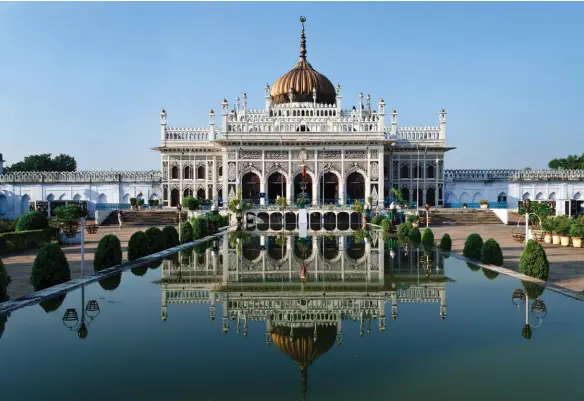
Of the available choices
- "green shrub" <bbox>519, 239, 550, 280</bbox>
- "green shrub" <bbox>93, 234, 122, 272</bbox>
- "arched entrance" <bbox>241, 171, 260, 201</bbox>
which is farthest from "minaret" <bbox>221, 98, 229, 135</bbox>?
"green shrub" <bbox>519, 239, 550, 280</bbox>

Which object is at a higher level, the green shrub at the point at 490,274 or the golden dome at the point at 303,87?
the golden dome at the point at 303,87

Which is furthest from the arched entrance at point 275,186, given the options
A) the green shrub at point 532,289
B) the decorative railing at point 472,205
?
the green shrub at point 532,289

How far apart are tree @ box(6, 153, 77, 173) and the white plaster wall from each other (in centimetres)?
1290

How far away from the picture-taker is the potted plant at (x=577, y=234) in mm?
15164

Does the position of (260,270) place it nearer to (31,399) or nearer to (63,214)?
(31,399)

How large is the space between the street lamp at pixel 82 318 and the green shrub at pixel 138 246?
179 inches

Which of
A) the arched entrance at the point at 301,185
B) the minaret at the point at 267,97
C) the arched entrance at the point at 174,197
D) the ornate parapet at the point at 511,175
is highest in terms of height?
Answer: the minaret at the point at 267,97

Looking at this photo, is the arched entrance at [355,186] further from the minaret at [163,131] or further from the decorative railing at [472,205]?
the minaret at [163,131]

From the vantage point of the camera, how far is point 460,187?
120ft

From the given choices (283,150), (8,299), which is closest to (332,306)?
(8,299)

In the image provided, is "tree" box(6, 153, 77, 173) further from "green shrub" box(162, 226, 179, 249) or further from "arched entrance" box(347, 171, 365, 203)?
"green shrub" box(162, 226, 179, 249)

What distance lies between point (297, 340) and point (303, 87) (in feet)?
102

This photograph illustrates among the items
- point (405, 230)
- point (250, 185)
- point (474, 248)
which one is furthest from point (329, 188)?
point (474, 248)

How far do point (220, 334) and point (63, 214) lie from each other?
13.5m
